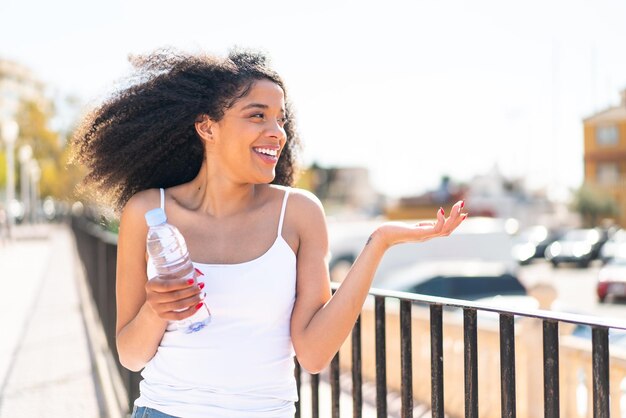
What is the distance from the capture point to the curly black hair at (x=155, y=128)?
7.81 ft

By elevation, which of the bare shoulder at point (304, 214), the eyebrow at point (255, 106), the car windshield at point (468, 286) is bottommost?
the car windshield at point (468, 286)

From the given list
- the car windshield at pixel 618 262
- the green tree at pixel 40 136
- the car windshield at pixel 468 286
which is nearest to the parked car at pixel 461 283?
the car windshield at pixel 468 286

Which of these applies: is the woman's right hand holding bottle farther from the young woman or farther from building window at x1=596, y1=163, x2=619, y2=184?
building window at x1=596, y1=163, x2=619, y2=184

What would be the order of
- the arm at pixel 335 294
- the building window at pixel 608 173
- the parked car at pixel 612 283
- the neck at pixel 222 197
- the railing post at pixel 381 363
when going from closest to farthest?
1. the arm at pixel 335 294
2. the neck at pixel 222 197
3. the railing post at pixel 381 363
4. the parked car at pixel 612 283
5. the building window at pixel 608 173

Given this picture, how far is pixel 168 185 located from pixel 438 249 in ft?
36.7

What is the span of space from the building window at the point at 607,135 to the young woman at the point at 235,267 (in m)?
47.4

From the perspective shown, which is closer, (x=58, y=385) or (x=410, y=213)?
(x=58, y=385)

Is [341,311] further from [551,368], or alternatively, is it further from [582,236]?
[582,236]

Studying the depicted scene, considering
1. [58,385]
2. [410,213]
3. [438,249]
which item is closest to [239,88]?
[58,385]

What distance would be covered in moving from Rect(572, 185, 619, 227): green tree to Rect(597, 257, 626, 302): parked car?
1273 inches

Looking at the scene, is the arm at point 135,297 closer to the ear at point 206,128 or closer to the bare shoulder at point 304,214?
the ear at point 206,128

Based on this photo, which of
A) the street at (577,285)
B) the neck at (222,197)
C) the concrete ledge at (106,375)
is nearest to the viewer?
the neck at (222,197)

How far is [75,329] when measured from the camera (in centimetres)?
925

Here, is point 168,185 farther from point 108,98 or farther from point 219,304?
point 219,304
